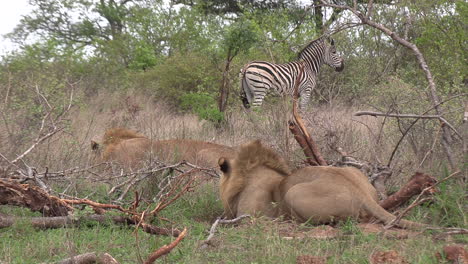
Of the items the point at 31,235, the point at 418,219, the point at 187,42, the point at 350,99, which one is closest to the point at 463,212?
the point at 418,219

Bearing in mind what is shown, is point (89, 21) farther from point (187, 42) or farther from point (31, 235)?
point (31, 235)

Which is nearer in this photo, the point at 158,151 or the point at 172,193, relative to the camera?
the point at 172,193

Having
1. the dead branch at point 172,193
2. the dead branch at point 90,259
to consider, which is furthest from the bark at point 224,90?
the dead branch at point 90,259

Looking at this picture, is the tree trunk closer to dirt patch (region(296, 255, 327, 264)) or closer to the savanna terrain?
the savanna terrain

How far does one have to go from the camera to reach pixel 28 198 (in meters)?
4.78

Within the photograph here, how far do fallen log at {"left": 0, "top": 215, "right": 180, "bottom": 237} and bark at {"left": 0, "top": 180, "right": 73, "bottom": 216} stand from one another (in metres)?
0.12

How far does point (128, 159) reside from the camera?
24.3ft

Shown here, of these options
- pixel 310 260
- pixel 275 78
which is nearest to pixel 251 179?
pixel 310 260

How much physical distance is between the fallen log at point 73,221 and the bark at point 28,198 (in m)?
0.12

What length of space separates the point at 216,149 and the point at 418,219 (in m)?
3.23

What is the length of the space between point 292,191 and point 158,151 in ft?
9.41

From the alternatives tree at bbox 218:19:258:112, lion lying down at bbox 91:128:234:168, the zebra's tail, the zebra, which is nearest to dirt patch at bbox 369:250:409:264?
lion lying down at bbox 91:128:234:168

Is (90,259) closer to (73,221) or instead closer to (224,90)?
(73,221)

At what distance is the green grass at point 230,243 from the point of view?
3.79 m
